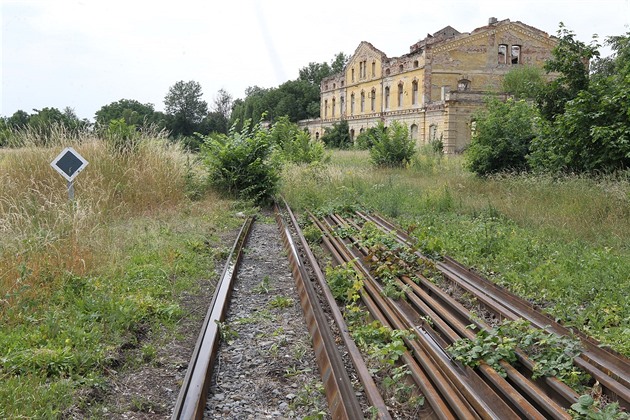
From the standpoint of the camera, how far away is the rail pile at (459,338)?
3.50m

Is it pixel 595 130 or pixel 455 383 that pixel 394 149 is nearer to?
pixel 595 130

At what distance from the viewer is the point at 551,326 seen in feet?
15.3

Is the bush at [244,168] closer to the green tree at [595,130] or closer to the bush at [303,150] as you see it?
the bush at [303,150]

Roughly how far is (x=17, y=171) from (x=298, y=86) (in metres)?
82.8

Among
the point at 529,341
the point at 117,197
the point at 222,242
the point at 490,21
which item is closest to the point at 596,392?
the point at 529,341

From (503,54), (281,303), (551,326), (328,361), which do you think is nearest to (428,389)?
(328,361)

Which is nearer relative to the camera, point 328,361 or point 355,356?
point 328,361

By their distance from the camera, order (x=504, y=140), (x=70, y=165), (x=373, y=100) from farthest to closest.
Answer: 1. (x=373, y=100)
2. (x=504, y=140)
3. (x=70, y=165)

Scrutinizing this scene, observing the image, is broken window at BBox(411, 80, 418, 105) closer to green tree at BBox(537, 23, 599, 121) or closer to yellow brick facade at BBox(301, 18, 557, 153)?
yellow brick facade at BBox(301, 18, 557, 153)

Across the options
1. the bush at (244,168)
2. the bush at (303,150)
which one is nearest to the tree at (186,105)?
the bush at (303,150)

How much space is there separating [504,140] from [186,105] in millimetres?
85531

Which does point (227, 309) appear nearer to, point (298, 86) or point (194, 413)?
point (194, 413)

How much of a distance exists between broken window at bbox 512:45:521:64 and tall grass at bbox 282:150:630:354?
1200 inches

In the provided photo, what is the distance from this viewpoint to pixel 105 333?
4.77 m
